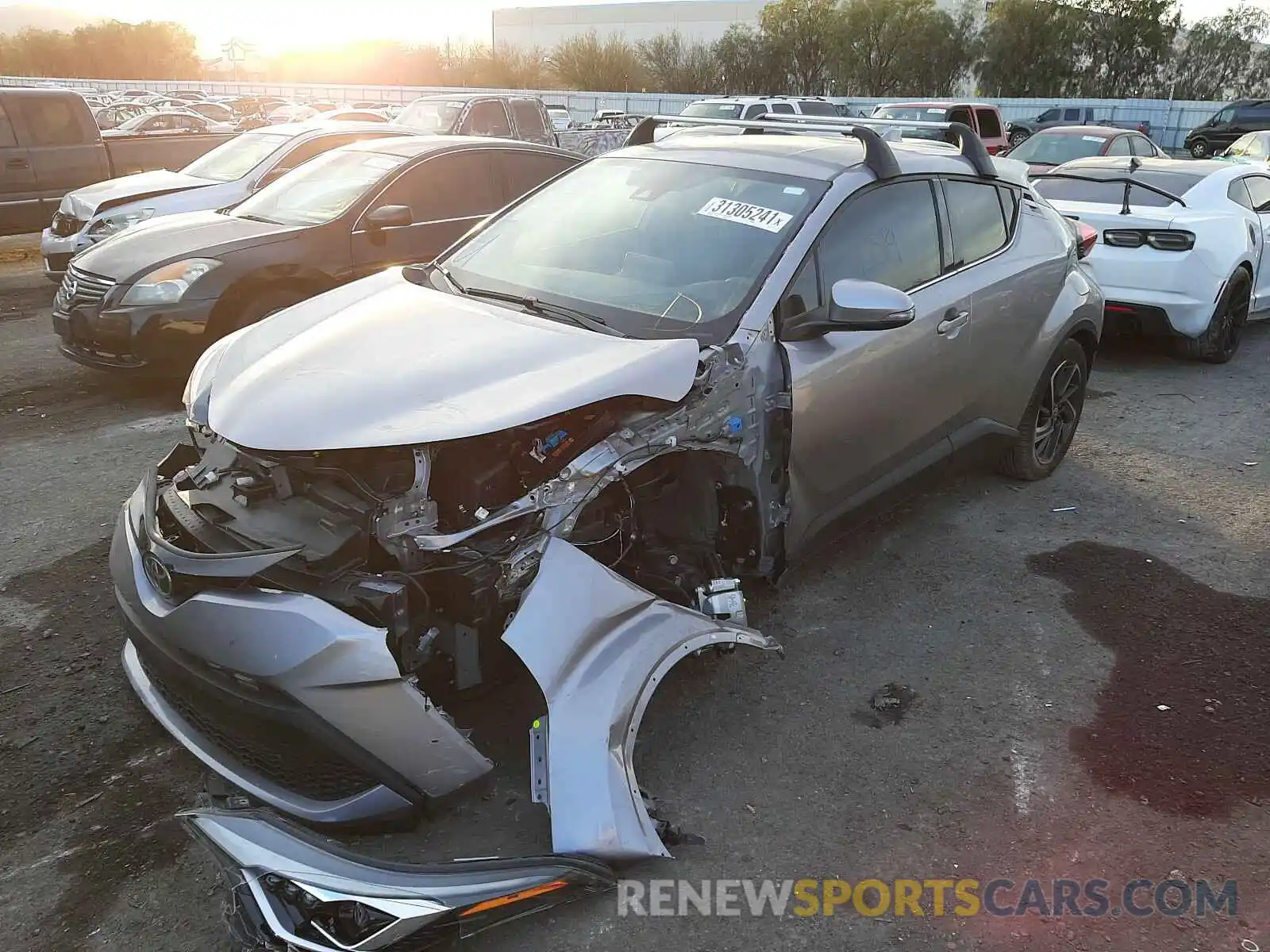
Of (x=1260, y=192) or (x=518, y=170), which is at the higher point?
(x=518, y=170)

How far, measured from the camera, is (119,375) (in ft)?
21.2

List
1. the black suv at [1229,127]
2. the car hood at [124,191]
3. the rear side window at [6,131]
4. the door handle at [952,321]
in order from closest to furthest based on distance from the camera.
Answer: the door handle at [952,321] → the car hood at [124,191] → the rear side window at [6,131] → the black suv at [1229,127]

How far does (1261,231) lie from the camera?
765 cm

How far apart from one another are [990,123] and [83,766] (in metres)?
17.8

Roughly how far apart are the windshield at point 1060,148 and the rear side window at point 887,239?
995 centimetres

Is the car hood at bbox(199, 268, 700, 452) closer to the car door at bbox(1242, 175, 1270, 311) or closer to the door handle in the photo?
the door handle

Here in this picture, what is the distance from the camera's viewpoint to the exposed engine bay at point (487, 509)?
8.52 feet

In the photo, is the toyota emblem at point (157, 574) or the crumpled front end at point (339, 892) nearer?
the crumpled front end at point (339, 892)

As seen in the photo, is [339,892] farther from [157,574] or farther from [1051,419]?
[1051,419]

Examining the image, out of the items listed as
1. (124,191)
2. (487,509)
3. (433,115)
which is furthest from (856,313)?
(433,115)

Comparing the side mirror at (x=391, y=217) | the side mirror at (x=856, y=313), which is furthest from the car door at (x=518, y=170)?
the side mirror at (x=856, y=313)

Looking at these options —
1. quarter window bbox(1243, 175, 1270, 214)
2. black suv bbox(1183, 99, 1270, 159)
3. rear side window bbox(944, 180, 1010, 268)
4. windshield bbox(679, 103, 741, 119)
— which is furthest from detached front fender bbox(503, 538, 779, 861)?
black suv bbox(1183, 99, 1270, 159)

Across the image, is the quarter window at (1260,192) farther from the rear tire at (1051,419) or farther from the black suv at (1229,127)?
the black suv at (1229,127)

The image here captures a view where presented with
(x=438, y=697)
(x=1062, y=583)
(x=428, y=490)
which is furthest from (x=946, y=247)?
(x=438, y=697)
